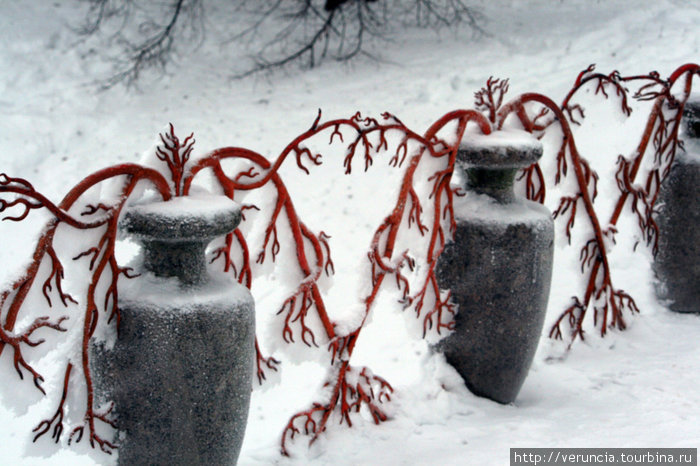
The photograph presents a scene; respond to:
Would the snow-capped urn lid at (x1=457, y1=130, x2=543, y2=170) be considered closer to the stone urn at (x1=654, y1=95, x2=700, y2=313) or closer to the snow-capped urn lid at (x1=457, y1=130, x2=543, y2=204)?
the snow-capped urn lid at (x1=457, y1=130, x2=543, y2=204)

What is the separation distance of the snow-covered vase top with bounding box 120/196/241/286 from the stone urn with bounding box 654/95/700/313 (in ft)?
8.49

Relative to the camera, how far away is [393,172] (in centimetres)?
605

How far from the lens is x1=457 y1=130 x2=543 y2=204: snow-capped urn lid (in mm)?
2670

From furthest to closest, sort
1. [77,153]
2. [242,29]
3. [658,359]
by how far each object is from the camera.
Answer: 1. [242,29]
2. [77,153]
3. [658,359]

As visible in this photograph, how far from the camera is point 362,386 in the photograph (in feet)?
9.22

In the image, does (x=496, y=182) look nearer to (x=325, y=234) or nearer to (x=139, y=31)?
(x=325, y=234)

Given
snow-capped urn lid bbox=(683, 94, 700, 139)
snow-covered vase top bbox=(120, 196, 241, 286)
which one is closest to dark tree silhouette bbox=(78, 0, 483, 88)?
→ snow-capped urn lid bbox=(683, 94, 700, 139)

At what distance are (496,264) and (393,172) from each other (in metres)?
3.36

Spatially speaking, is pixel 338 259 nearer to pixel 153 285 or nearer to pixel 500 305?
pixel 500 305

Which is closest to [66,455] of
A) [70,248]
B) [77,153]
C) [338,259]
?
A: [70,248]

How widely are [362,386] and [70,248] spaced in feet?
4.35

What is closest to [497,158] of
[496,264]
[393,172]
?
[496,264]

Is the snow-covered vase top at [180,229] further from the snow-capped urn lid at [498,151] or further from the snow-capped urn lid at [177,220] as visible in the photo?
the snow-capped urn lid at [498,151]

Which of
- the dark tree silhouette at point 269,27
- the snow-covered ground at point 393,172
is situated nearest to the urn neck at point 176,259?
the snow-covered ground at point 393,172
